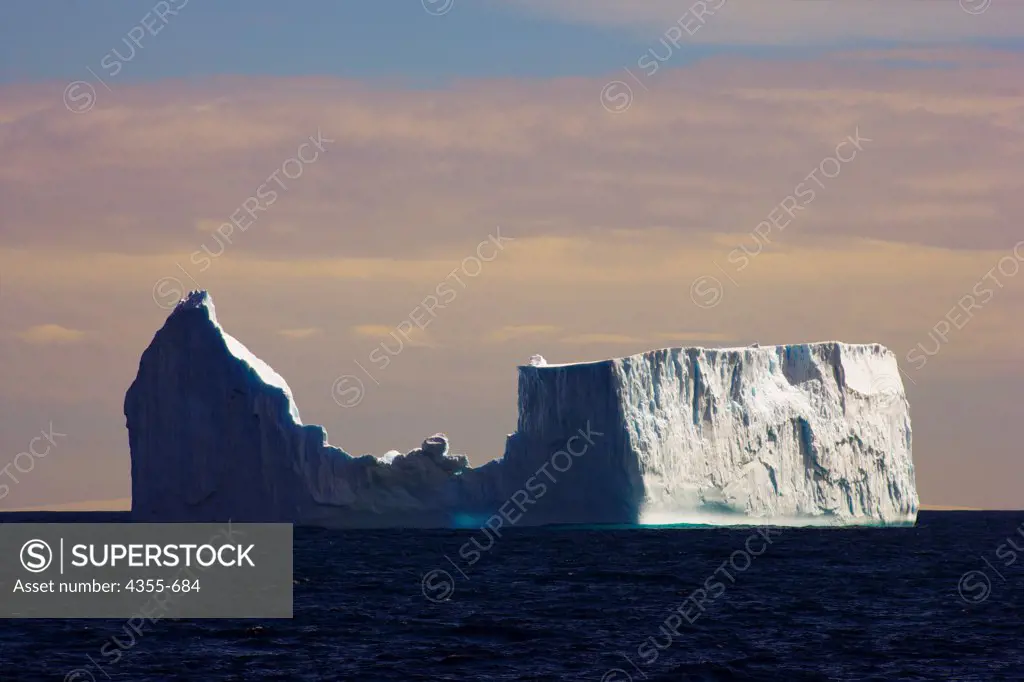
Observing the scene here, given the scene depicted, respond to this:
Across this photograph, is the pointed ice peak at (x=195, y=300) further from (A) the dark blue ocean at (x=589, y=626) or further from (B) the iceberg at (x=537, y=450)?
(A) the dark blue ocean at (x=589, y=626)

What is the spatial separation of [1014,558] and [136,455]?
21352 mm

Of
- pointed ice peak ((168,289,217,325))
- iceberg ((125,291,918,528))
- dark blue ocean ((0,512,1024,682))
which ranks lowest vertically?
dark blue ocean ((0,512,1024,682))

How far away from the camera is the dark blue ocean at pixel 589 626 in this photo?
1485 cm

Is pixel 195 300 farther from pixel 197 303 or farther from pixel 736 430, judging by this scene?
pixel 736 430

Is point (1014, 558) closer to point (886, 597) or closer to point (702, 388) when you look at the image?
point (702, 388)

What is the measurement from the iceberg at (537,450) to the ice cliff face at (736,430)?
0.14ft

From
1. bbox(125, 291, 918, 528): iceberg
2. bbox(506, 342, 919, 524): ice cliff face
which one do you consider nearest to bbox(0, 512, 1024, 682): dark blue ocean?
bbox(125, 291, 918, 528): iceberg

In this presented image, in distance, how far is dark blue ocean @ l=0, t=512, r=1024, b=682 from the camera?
14.9 meters

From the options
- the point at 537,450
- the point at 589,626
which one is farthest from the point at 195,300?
the point at 589,626

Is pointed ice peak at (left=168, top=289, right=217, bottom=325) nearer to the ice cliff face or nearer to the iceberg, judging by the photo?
the iceberg

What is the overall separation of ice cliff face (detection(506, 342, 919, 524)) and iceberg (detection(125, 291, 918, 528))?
44mm

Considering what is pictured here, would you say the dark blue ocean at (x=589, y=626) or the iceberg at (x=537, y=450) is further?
the iceberg at (x=537, y=450)

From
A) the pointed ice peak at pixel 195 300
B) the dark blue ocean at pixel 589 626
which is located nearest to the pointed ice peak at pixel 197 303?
the pointed ice peak at pixel 195 300

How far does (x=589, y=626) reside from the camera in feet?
59.6
